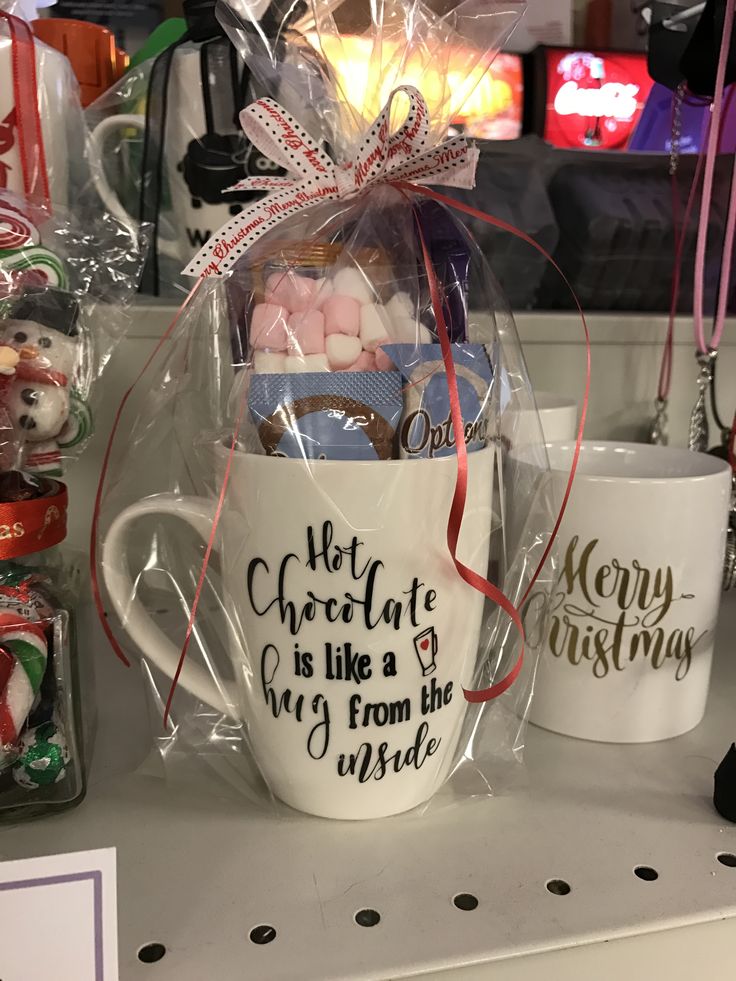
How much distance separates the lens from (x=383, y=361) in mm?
381

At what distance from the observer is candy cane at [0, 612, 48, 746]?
361 millimetres

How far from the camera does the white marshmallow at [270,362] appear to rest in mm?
382

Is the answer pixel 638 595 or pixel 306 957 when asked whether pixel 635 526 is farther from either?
pixel 306 957

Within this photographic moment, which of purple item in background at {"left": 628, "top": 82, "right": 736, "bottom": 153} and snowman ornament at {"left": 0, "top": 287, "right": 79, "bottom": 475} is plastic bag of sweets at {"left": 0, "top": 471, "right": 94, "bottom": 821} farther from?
purple item in background at {"left": 628, "top": 82, "right": 736, "bottom": 153}

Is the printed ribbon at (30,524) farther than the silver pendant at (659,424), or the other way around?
the silver pendant at (659,424)

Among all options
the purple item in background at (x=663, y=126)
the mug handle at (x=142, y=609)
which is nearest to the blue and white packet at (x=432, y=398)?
the mug handle at (x=142, y=609)

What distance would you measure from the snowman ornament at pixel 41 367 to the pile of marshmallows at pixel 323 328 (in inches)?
4.3

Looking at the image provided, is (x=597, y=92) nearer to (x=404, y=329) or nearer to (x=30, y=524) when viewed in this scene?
(x=404, y=329)

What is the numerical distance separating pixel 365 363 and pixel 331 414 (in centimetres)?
4

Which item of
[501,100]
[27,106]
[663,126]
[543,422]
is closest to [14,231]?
[27,106]

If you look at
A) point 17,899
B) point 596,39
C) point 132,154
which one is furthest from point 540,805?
point 596,39

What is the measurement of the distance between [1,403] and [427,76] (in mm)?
284

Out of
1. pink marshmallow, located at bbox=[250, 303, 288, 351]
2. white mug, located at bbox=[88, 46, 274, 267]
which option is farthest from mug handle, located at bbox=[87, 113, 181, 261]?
pink marshmallow, located at bbox=[250, 303, 288, 351]

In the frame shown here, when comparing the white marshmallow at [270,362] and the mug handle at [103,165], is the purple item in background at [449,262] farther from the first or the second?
the mug handle at [103,165]
